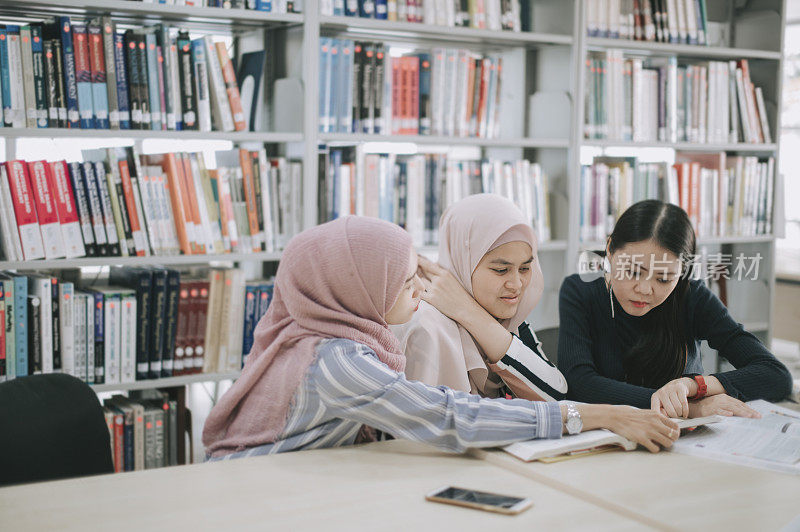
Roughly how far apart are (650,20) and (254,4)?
1694 millimetres

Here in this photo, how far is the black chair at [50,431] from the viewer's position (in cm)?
156

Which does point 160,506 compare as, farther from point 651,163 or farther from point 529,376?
point 651,163

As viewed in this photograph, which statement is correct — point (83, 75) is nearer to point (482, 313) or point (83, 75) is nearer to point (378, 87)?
point (378, 87)

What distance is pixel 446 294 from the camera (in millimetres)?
2027

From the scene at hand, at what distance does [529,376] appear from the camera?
195cm

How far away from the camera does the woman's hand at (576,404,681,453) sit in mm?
1541

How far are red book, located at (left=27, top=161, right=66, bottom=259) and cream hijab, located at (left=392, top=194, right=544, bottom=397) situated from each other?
118cm

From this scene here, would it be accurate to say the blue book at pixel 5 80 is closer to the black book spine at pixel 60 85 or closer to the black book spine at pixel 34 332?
the black book spine at pixel 60 85

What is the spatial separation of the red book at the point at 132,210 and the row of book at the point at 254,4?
556 mm

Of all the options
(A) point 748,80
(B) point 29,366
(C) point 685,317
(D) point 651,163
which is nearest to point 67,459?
(B) point 29,366

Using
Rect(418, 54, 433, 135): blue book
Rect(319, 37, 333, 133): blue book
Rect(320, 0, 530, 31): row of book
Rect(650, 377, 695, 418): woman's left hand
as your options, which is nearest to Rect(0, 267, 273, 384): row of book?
Rect(319, 37, 333, 133): blue book

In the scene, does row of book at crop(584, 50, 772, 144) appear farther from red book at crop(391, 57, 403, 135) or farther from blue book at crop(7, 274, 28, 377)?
blue book at crop(7, 274, 28, 377)

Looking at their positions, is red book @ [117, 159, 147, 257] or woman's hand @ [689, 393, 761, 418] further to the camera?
red book @ [117, 159, 147, 257]

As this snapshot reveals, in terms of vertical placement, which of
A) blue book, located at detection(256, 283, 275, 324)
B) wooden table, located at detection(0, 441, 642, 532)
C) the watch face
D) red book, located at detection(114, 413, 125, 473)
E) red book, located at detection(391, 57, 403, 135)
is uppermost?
red book, located at detection(391, 57, 403, 135)
